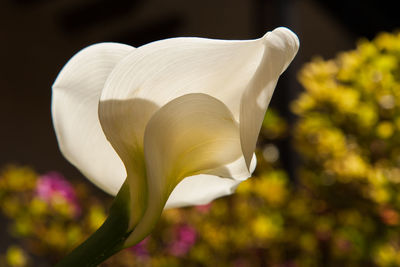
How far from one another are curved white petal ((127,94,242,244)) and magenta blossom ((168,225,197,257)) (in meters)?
1.10

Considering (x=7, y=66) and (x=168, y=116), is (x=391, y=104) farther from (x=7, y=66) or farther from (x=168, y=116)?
(x=7, y=66)

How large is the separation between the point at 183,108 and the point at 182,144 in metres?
0.02

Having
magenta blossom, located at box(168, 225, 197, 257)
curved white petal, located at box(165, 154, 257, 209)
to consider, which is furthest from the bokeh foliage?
curved white petal, located at box(165, 154, 257, 209)

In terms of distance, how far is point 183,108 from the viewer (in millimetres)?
205

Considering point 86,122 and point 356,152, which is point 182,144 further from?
point 356,152

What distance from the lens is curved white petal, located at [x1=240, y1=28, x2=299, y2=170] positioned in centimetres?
19

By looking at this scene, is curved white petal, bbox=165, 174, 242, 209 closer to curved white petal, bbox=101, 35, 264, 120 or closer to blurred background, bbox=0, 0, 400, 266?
curved white petal, bbox=101, 35, 264, 120

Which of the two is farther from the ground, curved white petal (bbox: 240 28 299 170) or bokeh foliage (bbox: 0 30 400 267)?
curved white petal (bbox: 240 28 299 170)

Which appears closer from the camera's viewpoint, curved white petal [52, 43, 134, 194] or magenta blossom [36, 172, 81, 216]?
curved white petal [52, 43, 134, 194]

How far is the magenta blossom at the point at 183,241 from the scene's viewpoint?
129 cm

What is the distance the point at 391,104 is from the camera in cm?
→ 114

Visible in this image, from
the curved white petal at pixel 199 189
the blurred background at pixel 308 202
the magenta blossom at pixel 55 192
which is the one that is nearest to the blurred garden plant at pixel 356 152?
the blurred background at pixel 308 202

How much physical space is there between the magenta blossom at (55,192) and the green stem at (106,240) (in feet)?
3.83

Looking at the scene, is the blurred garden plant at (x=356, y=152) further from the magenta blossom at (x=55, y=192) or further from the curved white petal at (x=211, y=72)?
the curved white petal at (x=211, y=72)
